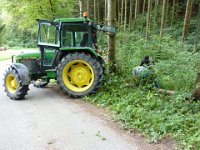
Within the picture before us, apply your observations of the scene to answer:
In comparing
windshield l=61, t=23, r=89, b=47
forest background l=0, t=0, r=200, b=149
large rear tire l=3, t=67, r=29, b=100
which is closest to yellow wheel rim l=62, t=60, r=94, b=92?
forest background l=0, t=0, r=200, b=149

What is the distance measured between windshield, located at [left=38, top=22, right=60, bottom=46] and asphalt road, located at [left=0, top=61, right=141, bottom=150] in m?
1.66

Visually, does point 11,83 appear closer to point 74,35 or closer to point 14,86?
point 14,86

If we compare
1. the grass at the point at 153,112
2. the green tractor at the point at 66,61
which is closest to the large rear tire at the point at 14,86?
the green tractor at the point at 66,61

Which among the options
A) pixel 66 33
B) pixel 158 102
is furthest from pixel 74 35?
pixel 158 102

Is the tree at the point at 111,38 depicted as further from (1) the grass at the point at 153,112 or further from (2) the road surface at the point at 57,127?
(2) the road surface at the point at 57,127

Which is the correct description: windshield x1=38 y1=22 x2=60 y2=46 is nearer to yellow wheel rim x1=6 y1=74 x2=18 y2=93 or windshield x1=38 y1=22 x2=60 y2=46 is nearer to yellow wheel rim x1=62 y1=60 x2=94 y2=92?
yellow wheel rim x1=62 y1=60 x2=94 y2=92

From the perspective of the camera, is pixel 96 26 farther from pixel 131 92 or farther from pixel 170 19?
pixel 170 19

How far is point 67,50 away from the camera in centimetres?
833

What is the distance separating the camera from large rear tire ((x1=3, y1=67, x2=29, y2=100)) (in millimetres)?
8031

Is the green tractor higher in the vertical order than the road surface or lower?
higher

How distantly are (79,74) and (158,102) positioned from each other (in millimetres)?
2648

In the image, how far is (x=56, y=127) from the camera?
592cm

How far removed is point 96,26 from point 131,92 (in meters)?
2.28

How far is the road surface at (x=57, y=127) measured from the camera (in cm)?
505
